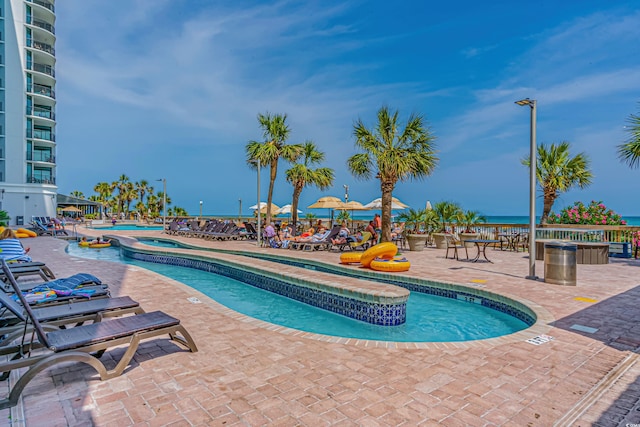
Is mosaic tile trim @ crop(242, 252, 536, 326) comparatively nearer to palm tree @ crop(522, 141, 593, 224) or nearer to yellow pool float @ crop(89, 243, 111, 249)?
palm tree @ crop(522, 141, 593, 224)

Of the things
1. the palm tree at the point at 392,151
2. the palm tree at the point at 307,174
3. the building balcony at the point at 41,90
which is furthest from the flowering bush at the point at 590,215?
the building balcony at the point at 41,90

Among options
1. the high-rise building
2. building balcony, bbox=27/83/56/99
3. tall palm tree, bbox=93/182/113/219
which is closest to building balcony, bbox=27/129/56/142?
the high-rise building

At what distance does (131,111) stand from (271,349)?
117 ft

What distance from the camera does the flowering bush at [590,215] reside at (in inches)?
543

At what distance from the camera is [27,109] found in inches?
1196

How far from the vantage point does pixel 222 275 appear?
34.3 feet

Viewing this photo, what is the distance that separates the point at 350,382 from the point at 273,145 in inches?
691

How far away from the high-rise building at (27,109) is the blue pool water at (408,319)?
3022 centimetres

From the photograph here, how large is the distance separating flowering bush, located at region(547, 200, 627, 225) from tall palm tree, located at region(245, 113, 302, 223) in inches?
510

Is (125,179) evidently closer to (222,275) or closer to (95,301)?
(222,275)

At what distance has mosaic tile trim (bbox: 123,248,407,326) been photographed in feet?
19.0

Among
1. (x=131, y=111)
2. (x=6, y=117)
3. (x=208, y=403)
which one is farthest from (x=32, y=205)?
(x=208, y=403)

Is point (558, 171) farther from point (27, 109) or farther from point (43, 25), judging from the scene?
point (43, 25)

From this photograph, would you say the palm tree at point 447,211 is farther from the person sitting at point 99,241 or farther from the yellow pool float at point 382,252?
the person sitting at point 99,241
